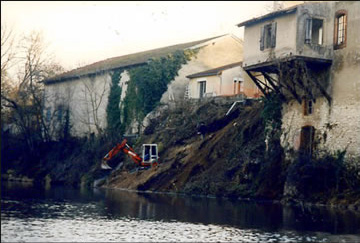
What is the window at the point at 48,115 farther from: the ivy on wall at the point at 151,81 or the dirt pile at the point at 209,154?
the dirt pile at the point at 209,154

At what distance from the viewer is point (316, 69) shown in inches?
1506

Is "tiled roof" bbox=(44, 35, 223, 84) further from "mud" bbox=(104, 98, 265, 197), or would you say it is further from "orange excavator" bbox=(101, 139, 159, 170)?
"orange excavator" bbox=(101, 139, 159, 170)

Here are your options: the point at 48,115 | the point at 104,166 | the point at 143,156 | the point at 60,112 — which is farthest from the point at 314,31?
the point at 48,115

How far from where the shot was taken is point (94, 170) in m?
51.9

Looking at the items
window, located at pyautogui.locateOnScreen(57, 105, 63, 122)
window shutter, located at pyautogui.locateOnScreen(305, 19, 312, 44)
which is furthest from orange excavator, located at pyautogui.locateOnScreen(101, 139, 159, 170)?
window, located at pyautogui.locateOnScreen(57, 105, 63, 122)

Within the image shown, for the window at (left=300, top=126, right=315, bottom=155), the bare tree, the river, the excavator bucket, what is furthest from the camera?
the bare tree

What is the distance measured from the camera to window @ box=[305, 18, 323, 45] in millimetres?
37406

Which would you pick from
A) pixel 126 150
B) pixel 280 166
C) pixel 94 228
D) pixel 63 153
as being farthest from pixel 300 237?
pixel 63 153

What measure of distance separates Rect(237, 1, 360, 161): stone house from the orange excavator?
1043cm

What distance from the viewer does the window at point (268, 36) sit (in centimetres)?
3928

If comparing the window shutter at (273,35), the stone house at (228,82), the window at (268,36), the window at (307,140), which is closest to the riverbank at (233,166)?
the window at (307,140)

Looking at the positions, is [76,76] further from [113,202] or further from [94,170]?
[113,202]

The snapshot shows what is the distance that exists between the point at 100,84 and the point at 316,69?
28.7m

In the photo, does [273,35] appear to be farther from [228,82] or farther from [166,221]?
[166,221]
